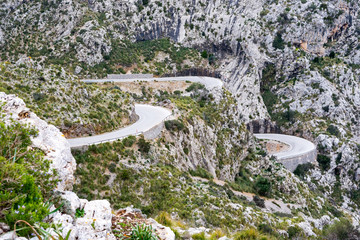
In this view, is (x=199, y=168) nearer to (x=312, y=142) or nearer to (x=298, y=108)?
(x=312, y=142)

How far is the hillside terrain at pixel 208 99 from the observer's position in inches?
923

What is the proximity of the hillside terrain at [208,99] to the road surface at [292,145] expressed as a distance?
8.43 feet

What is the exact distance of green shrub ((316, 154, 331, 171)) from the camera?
2411 inches

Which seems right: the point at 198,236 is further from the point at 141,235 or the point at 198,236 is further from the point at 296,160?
the point at 296,160

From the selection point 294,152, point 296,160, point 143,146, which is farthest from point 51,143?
point 294,152

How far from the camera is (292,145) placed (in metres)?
64.8

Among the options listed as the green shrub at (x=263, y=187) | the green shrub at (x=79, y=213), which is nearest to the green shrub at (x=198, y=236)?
the green shrub at (x=79, y=213)

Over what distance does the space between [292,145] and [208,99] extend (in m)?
28.0

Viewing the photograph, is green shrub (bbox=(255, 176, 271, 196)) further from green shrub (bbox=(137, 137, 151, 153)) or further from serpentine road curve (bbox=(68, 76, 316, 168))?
green shrub (bbox=(137, 137, 151, 153))

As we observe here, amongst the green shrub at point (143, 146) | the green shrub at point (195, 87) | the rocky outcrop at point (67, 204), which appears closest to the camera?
the rocky outcrop at point (67, 204)

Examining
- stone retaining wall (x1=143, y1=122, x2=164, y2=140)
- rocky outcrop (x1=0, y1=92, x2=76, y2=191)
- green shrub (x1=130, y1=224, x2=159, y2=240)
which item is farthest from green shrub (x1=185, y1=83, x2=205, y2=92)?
green shrub (x1=130, y1=224, x2=159, y2=240)

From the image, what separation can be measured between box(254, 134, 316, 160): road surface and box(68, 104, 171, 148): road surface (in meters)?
29.8

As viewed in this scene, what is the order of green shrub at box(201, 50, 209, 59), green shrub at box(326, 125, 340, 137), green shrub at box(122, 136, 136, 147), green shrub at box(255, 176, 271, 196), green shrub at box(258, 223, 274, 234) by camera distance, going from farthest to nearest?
1. green shrub at box(201, 50, 209, 59)
2. green shrub at box(326, 125, 340, 137)
3. green shrub at box(255, 176, 271, 196)
4. green shrub at box(122, 136, 136, 147)
5. green shrub at box(258, 223, 274, 234)

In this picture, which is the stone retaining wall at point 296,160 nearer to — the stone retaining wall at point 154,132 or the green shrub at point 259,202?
the green shrub at point 259,202
